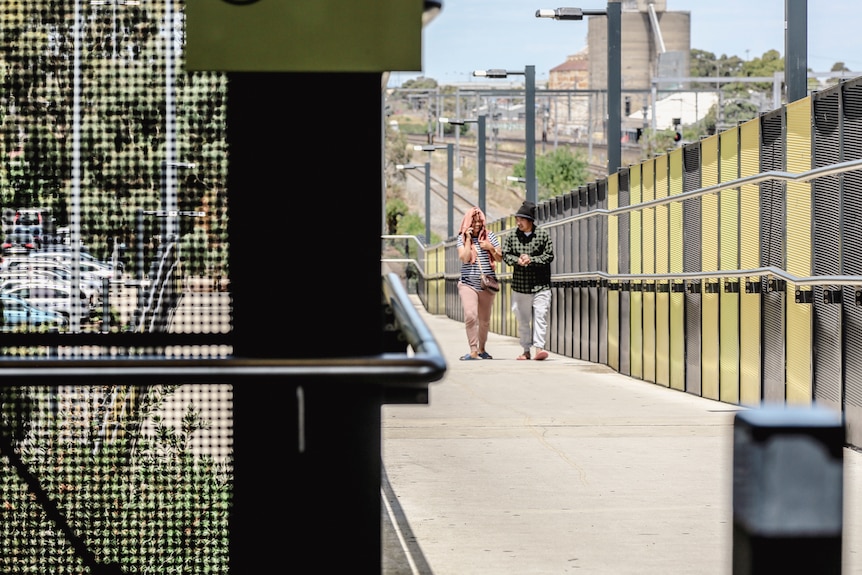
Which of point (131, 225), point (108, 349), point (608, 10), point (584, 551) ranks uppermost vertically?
point (608, 10)

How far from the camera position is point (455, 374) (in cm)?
1527

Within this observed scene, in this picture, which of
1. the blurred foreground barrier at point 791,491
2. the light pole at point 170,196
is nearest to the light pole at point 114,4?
the light pole at point 170,196

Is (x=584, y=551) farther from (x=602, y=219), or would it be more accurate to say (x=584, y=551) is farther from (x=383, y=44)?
(x=602, y=219)

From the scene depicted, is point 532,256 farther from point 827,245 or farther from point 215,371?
point 215,371

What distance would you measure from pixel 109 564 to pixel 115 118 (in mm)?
965

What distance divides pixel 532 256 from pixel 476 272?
4.15 ft

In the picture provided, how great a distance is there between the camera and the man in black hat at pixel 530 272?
1719 cm

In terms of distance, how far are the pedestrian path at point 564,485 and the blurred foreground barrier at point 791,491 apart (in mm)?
2849

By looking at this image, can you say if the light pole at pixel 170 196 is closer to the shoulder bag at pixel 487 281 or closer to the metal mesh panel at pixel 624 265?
the metal mesh panel at pixel 624 265

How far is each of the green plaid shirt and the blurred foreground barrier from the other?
15.3 meters

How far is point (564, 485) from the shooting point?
298 inches

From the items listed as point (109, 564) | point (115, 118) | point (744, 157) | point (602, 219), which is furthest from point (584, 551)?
point (602, 219)

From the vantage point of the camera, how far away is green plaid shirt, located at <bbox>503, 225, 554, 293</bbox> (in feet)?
56.4

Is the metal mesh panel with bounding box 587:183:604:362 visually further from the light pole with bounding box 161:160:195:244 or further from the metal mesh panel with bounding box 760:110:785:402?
the light pole with bounding box 161:160:195:244
